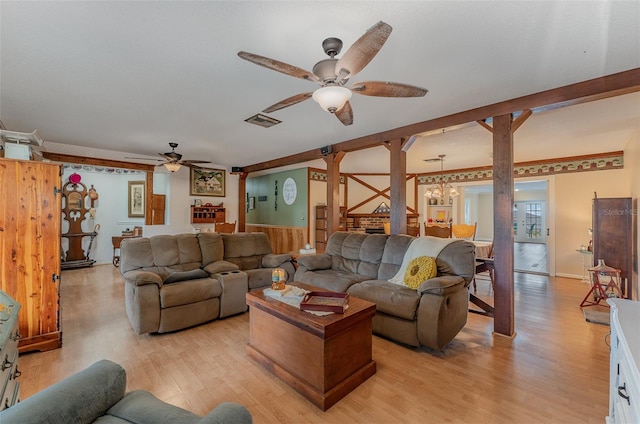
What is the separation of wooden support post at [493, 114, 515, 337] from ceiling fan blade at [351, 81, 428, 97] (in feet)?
5.34

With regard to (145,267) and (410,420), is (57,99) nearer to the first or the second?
(145,267)

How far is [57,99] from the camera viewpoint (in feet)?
10.0

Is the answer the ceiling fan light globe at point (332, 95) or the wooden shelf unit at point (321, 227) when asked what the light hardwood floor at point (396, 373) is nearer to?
the ceiling fan light globe at point (332, 95)

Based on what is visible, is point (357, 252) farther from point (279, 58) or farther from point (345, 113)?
point (279, 58)

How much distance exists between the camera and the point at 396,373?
232 centimetres

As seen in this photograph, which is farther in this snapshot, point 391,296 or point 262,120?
point 262,120

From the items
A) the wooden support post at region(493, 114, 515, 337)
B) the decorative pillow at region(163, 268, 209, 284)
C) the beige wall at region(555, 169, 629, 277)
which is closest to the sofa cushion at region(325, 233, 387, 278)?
the wooden support post at region(493, 114, 515, 337)

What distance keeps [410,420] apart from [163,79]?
132 inches

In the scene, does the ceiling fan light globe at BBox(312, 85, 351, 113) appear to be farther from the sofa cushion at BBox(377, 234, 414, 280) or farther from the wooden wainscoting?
the wooden wainscoting

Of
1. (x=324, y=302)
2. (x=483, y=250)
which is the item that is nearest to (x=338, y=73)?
(x=324, y=302)

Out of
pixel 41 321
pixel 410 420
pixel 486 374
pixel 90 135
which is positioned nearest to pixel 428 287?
pixel 486 374

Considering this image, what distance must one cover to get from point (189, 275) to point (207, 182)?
425 cm

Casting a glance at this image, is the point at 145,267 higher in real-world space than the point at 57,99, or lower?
lower

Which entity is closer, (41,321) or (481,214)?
(41,321)
